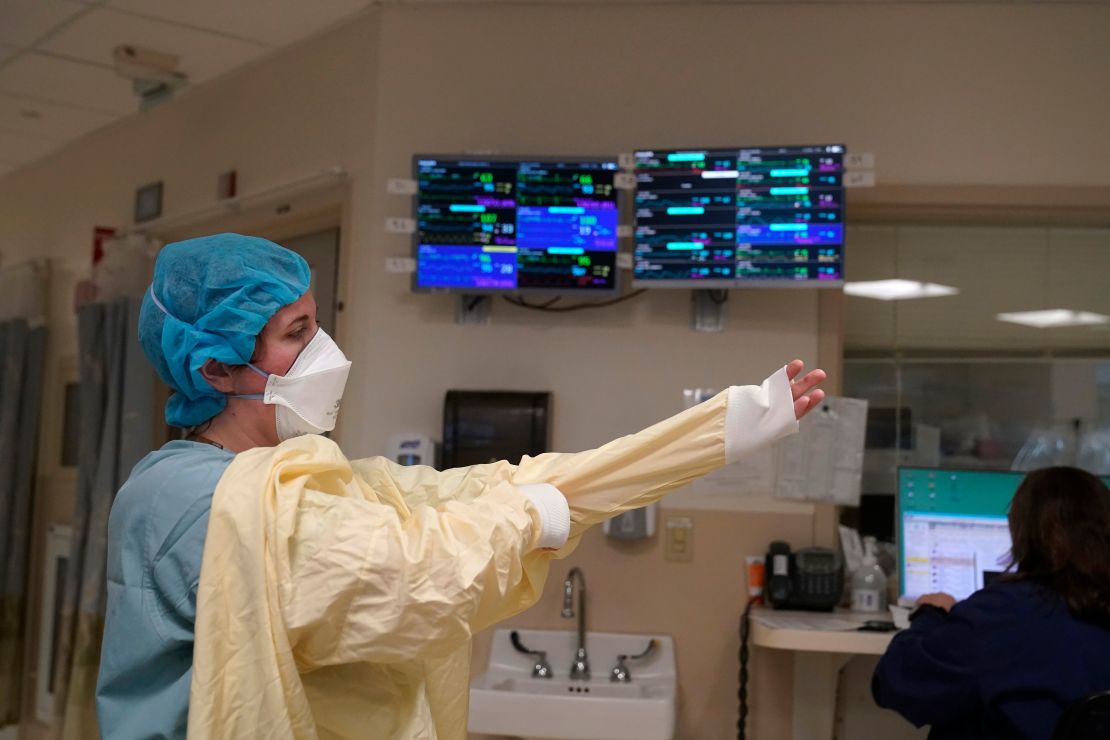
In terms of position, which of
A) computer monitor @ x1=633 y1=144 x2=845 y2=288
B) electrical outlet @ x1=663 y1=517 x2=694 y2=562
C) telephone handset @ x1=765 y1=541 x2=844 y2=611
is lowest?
telephone handset @ x1=765 y1=541 x2=844 y2=611

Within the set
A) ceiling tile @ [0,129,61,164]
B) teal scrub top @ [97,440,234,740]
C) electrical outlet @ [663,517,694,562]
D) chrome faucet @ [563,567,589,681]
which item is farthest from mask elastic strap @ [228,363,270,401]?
ceiling tile @ [0,129,61,164]

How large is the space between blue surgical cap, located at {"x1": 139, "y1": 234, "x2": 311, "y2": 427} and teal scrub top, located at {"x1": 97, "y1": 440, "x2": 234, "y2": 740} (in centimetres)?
16

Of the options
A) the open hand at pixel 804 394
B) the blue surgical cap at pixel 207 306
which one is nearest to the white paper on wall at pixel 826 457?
the open hand at pixel 804 394

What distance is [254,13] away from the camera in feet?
10.9

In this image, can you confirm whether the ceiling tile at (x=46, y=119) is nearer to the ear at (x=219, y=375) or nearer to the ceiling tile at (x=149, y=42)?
the ceiling tile at (x=149, y=42)

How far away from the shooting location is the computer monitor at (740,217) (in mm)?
2904

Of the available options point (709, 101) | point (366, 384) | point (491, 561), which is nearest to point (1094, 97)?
point (709, 101)

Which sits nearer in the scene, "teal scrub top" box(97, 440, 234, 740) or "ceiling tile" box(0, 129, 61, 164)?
"teal scrub top" box(97, 440, 234, 740)

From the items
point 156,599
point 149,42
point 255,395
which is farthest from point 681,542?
point 149,42

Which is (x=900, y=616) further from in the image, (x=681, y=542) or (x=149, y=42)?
(x=149, y=42)

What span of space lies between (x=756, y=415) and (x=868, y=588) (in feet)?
6.06

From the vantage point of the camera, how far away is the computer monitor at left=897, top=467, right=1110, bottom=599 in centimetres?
293

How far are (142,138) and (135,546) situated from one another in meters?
3.45

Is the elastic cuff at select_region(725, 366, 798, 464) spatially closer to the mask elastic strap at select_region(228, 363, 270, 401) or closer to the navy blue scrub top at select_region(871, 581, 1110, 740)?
the mask elastic strap at select_region(228, 363, 270, 401)
